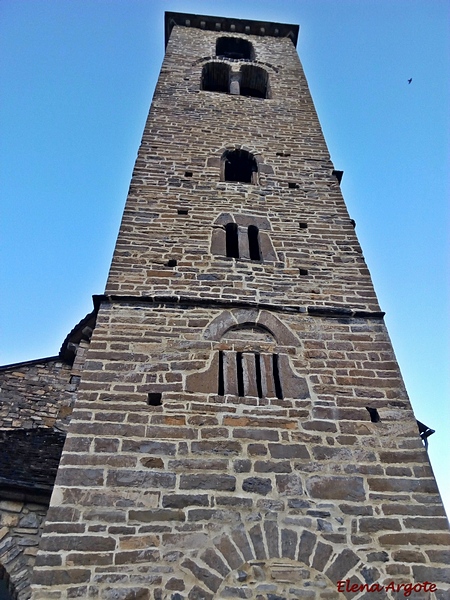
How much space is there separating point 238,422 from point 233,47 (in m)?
13.6

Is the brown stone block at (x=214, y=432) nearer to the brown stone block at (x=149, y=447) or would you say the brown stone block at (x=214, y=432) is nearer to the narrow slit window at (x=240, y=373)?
the brown stone block at (x=149, y=447)

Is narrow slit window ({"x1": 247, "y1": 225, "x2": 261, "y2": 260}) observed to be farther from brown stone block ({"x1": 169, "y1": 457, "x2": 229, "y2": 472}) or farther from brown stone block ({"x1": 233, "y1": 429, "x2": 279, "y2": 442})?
brown stone block ({"x1": 169, "y1": 457, "x2": 229, "y2": 472})

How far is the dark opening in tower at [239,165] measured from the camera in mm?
8906

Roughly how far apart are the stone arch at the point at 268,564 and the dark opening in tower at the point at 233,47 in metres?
14.2

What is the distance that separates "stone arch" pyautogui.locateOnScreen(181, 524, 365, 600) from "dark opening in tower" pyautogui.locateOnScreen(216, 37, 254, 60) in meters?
14.2

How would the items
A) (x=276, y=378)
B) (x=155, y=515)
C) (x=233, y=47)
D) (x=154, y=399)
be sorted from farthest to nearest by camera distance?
(x=233, y=47), (x=276, y=378), (x=154, y=399), (x=155, y=515)

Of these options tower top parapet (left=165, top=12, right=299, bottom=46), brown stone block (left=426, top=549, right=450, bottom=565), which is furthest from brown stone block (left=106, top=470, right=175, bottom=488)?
tower top parapet (left=165, top=12, right=299, bottom=46)

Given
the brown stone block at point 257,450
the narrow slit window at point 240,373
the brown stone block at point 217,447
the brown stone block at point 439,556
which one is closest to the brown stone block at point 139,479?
the brown stone block at point 217,447

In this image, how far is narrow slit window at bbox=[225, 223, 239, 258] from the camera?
6893 millimetres

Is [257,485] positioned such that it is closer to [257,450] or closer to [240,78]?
[257,450]

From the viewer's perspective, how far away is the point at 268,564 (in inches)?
148

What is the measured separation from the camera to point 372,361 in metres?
5.37

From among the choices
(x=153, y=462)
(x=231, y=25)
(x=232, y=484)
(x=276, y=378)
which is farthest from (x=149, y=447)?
(x=231, y=25)

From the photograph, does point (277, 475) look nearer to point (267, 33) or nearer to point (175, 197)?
point (175, 197)
